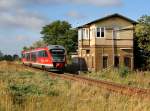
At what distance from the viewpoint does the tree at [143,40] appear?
4841cm

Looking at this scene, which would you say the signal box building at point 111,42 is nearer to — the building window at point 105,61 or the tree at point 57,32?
the building window at point 105,61

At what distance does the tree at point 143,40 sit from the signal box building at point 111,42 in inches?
58.9

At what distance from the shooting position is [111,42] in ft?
184

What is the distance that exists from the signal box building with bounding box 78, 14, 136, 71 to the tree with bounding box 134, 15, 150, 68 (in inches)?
58.9

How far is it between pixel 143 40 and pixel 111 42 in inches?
243

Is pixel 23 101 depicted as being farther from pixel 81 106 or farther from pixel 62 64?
pixel 62 64

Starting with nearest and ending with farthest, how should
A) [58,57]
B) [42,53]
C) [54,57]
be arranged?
[54,57] < [58,57] < [42,53]

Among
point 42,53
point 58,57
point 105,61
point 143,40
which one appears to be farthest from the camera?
point 105,61

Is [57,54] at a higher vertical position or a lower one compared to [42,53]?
lower

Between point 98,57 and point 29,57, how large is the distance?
1165cm

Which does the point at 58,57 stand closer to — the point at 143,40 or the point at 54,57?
the point at 54,57

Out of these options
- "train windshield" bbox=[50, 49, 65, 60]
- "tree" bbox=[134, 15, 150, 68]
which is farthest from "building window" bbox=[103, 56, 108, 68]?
"train windshield" bbox=[50, 49, 65, 60]


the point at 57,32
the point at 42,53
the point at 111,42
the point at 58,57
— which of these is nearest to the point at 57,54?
the point at 58,57

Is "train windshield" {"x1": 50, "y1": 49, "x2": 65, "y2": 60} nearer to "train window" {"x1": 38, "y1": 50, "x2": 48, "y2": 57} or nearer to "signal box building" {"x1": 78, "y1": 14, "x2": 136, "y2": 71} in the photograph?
"train window" {"x1": 38, "y1": 50, "x2": 48, "y2": 57}
